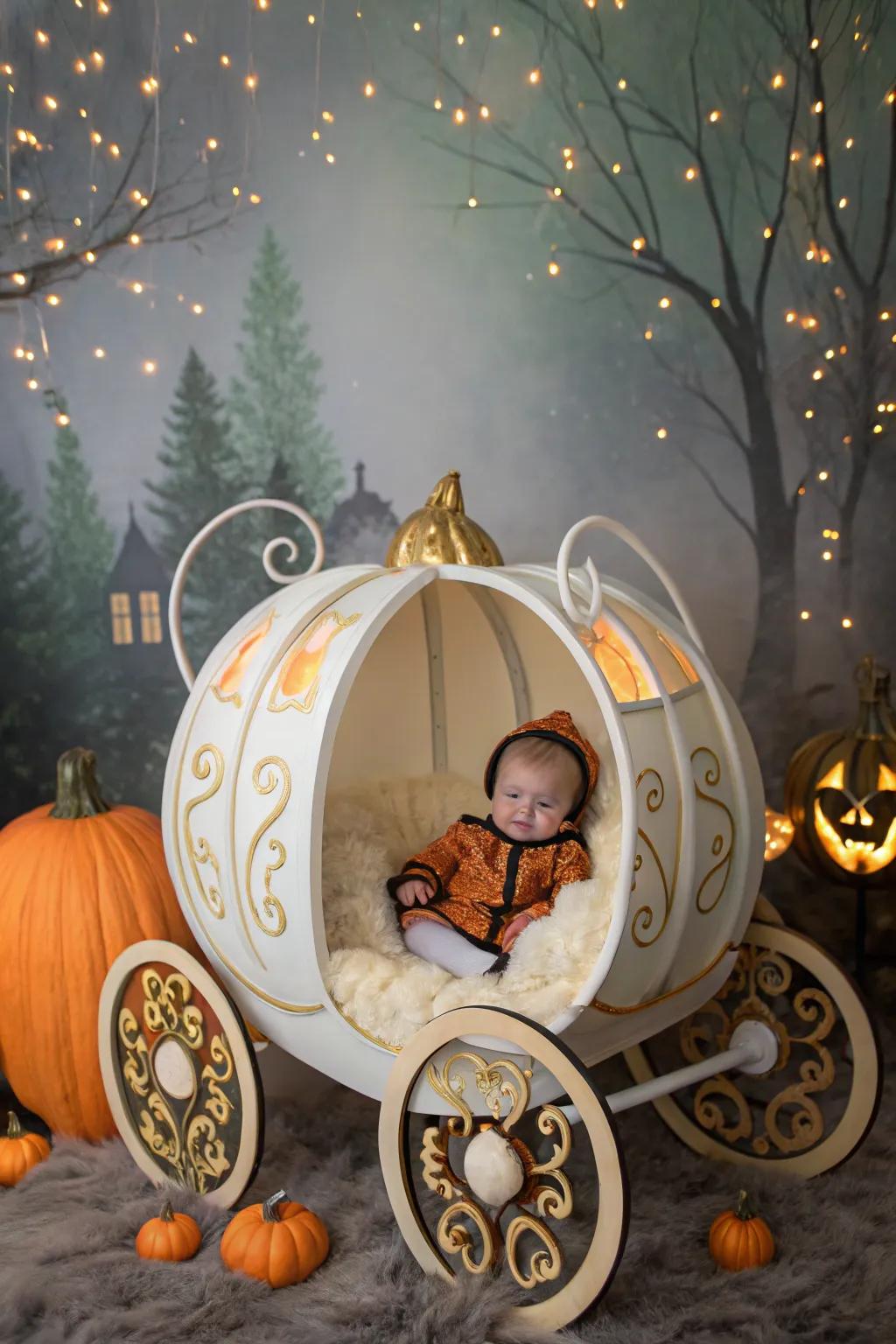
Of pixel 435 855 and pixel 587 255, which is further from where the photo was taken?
pixel 587 255

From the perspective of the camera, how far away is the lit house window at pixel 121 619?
→ 2945 millimetres

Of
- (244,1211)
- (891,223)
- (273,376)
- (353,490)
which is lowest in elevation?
(244,1211)

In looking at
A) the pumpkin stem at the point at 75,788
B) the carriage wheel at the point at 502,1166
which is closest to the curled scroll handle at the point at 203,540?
the pumpkin stem at the point at 75,788

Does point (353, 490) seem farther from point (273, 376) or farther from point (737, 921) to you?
point (737, 921)

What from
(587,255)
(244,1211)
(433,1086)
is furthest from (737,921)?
(587,255)

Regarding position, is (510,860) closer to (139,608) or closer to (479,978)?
(479,978)

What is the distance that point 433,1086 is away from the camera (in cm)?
174

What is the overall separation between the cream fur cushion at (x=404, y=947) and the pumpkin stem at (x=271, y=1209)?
317mm

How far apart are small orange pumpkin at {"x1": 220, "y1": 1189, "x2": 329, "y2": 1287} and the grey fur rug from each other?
24mm

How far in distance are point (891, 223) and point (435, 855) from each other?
1.89m

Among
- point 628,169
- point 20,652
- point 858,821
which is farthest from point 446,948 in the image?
point 628,169

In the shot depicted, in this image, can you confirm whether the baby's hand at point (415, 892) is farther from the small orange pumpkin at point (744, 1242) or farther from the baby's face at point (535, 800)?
the small orange pumpkin at point (744, 1242)

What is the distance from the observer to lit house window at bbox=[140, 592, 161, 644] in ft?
9.70

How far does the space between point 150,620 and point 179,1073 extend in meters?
1.33
